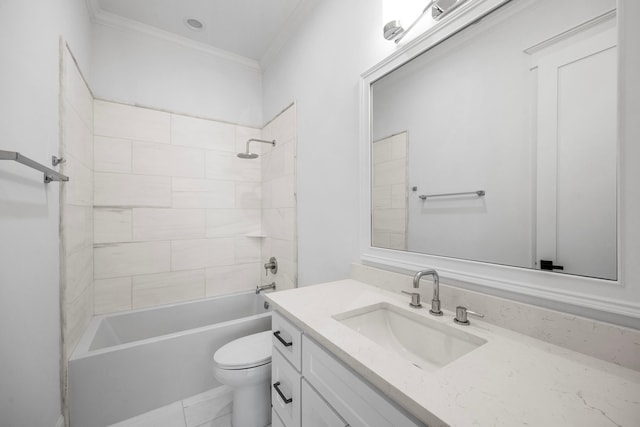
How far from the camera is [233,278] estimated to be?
97.6 inches

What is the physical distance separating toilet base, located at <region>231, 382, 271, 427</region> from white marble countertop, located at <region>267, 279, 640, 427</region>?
940mm

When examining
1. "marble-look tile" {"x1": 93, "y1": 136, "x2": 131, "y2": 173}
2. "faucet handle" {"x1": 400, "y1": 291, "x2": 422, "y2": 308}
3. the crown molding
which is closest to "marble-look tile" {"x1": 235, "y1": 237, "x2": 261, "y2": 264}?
"marble-look tile" {"x1": 93, "y1": 136, "x2": 131, "y2": 173}

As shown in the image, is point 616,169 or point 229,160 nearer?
point 616,169

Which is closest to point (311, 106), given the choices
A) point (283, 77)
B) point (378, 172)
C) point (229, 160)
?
point (283, 77)

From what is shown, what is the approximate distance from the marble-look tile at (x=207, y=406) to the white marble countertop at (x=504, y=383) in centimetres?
129

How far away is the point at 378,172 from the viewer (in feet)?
4.37

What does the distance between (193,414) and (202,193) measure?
5.48 ft

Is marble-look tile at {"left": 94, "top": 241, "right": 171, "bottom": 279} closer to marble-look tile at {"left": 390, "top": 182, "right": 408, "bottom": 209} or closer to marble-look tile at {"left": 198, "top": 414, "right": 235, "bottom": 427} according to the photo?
marble-look tile at {"left": 198, "top": 414, "right": 235, "bottom": 427}

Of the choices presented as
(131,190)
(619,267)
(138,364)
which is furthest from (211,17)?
(619,267)

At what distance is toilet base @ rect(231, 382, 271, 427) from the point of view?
4.64ft

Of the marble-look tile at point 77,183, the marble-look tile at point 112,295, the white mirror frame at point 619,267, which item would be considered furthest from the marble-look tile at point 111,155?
the white mirror frame at point 619,267

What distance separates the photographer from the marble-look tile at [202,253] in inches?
88.2

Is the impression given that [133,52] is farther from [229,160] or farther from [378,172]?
[378,172]

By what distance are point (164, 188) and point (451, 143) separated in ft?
7.30
